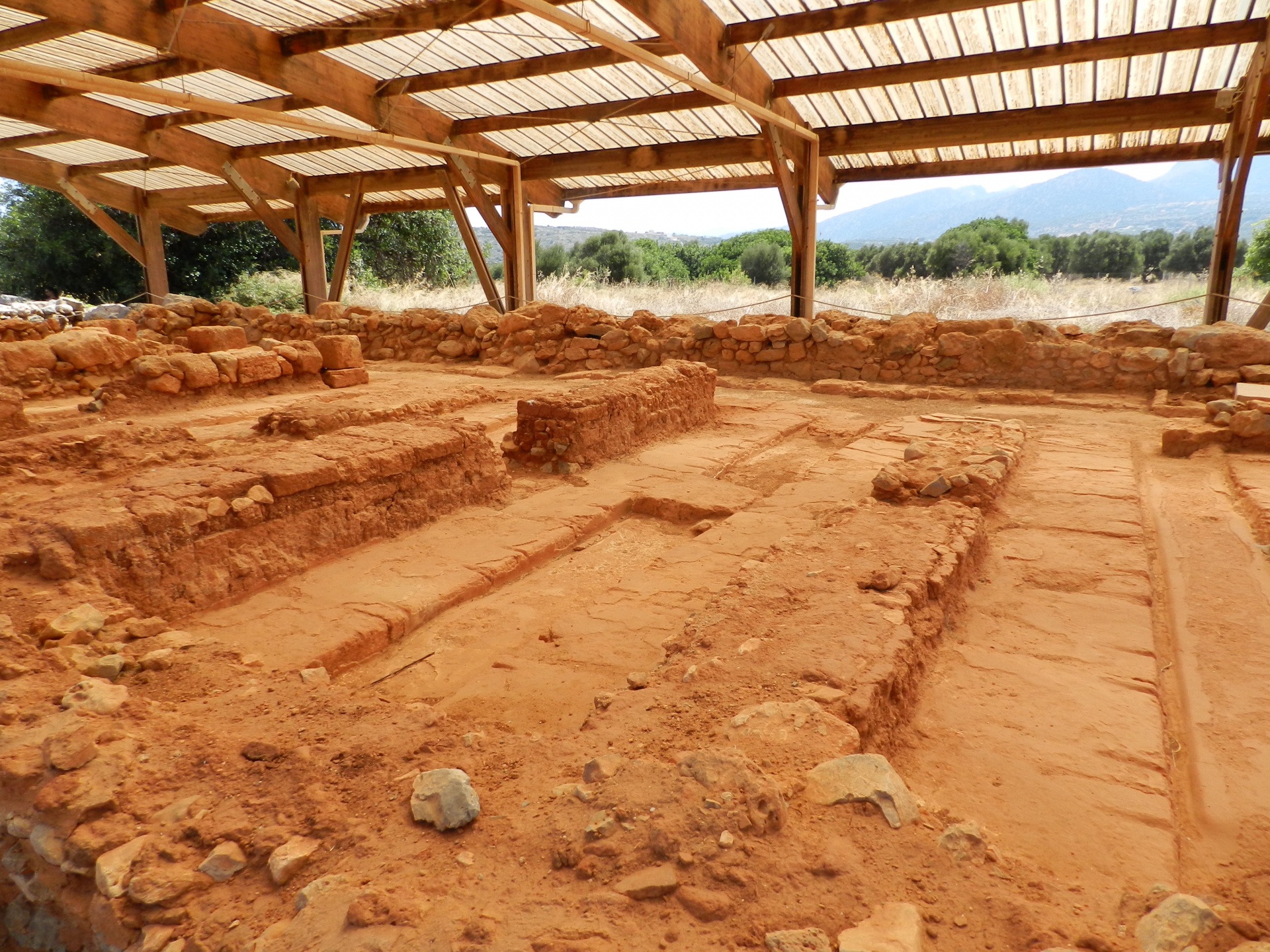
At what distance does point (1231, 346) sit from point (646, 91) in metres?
7.39

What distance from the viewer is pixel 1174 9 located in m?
7.35

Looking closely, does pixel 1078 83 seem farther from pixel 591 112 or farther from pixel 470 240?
pixel 470 240

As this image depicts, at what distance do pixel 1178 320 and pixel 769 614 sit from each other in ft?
56.8

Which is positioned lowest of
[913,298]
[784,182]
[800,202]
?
[913,298]

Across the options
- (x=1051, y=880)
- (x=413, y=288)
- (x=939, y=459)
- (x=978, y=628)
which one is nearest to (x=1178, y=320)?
(x=939, y=459)


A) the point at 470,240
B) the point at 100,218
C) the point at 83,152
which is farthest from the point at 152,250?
the point at 470,240

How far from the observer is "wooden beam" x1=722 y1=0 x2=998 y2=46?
743 centimetres

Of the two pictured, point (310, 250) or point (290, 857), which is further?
point (310, 250)

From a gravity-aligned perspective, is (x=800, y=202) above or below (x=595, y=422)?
above

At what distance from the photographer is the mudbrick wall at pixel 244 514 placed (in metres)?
3.06

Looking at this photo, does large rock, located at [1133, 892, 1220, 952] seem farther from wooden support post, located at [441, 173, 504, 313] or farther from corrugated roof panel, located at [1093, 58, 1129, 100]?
wooden support post, located at [441, 173, 504, 313]

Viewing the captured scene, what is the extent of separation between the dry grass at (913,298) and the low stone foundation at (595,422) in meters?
7.85

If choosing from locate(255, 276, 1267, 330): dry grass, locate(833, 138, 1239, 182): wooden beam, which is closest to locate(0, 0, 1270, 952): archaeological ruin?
locate(833, 138, 1239, 182): wooden beam

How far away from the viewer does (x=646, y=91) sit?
1005 centimetres
